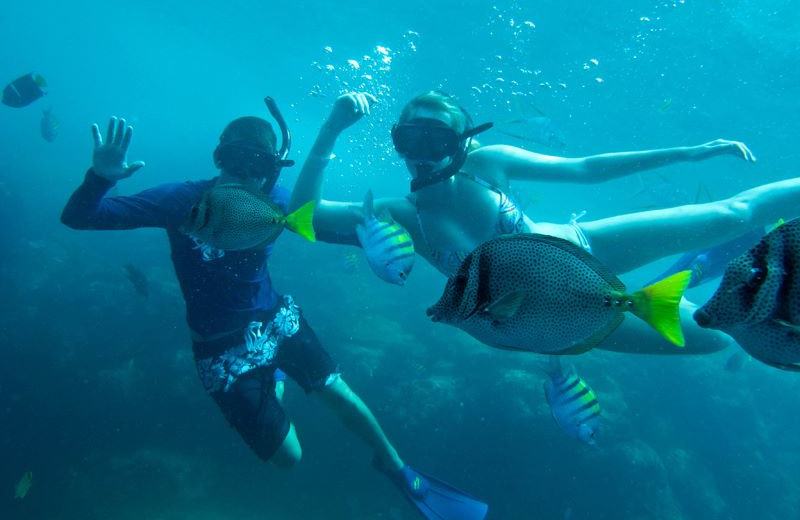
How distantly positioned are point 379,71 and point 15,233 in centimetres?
2222

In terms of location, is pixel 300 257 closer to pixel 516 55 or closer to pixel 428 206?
pixel 516 55

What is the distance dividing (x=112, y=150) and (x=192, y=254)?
1.09m

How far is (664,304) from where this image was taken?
3.93 ft

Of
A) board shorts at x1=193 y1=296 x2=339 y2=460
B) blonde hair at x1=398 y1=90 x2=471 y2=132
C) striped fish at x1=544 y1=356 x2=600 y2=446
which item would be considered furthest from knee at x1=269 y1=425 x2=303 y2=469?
blonde hair at x1=398 y1=90 x2=471 y2=132

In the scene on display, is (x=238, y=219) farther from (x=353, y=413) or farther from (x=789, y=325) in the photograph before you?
(x=353, y=413)

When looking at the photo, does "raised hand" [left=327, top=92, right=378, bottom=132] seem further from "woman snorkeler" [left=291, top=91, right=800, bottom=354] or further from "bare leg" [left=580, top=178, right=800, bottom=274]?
"bare leg" [left=580, top=178, right=800, bottom=274]

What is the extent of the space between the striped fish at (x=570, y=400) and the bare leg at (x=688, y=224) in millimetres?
1196

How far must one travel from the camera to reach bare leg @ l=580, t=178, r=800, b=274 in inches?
137

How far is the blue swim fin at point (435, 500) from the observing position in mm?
5371

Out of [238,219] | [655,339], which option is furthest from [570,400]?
[238,219]

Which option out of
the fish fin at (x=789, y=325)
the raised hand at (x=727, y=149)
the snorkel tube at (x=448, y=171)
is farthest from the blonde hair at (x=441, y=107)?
the fish fin at (x=789, y=325)

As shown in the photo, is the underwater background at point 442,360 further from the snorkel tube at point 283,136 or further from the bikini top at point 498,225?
the snorkel tube at point 283,136

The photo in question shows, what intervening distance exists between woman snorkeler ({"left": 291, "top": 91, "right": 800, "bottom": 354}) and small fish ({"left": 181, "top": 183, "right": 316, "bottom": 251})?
133cm

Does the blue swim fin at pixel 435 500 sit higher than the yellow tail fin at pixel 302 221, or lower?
lower
